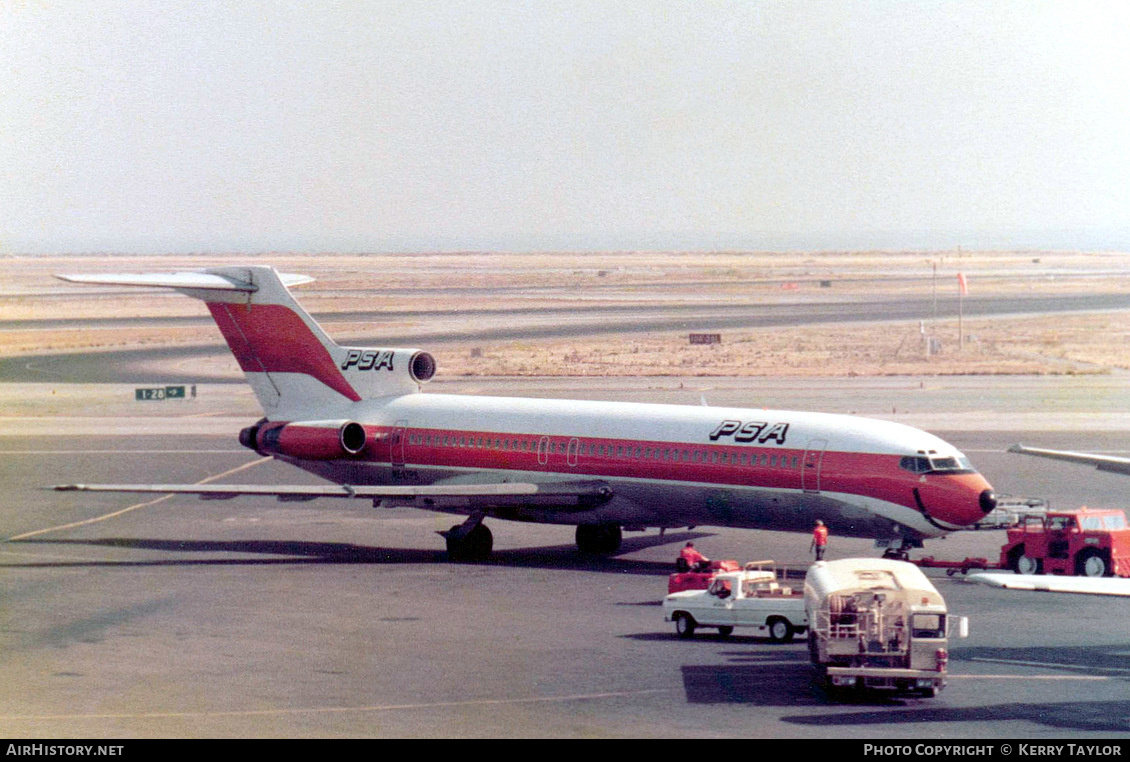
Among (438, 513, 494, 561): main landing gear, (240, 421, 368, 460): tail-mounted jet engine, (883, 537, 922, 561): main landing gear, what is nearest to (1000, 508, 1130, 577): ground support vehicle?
(883, 537, 922, 561): main landing gear

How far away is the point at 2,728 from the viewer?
2423 centimetres

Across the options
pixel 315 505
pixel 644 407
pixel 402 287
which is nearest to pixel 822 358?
pixel 315 505

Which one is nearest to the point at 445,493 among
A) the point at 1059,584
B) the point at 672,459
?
the point at 672,459

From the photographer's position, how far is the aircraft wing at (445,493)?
40.8 meters

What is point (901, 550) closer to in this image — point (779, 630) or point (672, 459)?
point (672, 459)

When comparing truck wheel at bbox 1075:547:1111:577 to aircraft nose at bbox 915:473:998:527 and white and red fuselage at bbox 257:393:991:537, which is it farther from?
white and red fuselage at bbox 257:393:991:537

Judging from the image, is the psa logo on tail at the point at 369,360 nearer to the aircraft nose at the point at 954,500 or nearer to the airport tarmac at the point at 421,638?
the airport tarmac at the point at 421,638

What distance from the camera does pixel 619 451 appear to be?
134 feet

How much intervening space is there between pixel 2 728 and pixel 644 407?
21.4 metres

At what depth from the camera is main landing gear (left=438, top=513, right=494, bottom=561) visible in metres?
41.6

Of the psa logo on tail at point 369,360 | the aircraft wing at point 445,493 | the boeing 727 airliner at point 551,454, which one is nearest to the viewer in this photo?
the boeing 727 airliner at point 551,454

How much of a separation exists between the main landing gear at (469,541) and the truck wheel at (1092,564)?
15.5m

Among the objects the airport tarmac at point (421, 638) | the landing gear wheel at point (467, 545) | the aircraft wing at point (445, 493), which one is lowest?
the airport tarmac at point (421, 638)

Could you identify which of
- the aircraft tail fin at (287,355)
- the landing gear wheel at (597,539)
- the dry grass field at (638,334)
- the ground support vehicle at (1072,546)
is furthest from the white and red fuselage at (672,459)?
the dry grass field at (638,334)
